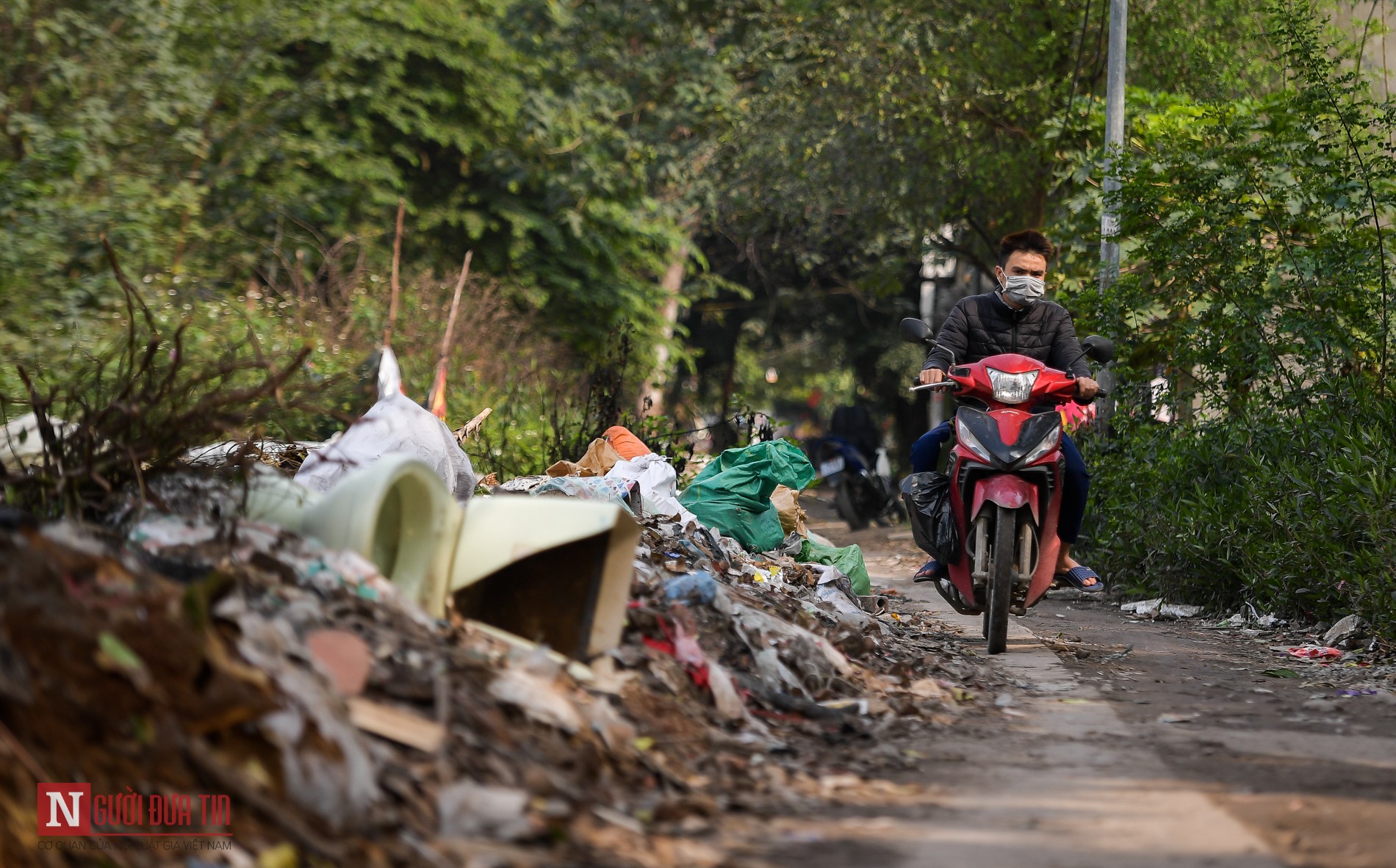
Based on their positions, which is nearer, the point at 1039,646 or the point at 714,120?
the point at 1039,646

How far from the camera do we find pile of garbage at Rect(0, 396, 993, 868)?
2906 millimetres

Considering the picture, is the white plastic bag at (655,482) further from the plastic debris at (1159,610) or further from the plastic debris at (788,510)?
the plastic debris at (1159,610)

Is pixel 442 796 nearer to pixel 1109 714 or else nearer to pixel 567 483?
pixel 1109 714

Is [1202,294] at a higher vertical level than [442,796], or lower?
higher

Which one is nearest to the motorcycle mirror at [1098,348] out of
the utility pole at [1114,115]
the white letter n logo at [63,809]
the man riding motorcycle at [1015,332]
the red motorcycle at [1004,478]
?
the red motorcycle at [1004,478]

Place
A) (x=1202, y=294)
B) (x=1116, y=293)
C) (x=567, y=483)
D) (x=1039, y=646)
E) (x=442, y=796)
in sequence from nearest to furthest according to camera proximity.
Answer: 1. (x=442, y=796)
2. (x=1039, y=646)
3. (x=567, y=483)
4. (x=1202, y=294)
5. (x=1116, y=293)

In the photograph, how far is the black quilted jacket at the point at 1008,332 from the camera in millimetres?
7367

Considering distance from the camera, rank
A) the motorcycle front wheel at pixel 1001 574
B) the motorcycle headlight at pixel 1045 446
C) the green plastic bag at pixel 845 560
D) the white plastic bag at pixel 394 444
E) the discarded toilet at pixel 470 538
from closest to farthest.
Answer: the discarded toilet at pixel 470 538 < the white plastic bag at pixel 394 444 < the motorcycle front wheel at pixel 1001 574 < the motorcycle headlight at pixel 1045 446 < the green plastic bag at pixel 845 560

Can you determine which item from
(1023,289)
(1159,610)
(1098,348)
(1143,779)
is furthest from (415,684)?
(1159,610)

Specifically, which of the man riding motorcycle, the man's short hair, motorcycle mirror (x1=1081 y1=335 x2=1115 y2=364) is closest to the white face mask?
the man riding motorcycle

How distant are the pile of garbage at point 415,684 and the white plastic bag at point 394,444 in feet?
3.50

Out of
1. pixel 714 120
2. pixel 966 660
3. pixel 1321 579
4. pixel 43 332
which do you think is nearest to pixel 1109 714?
pixel 966 660

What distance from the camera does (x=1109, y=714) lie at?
206 inches

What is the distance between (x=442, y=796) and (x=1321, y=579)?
586 cm
